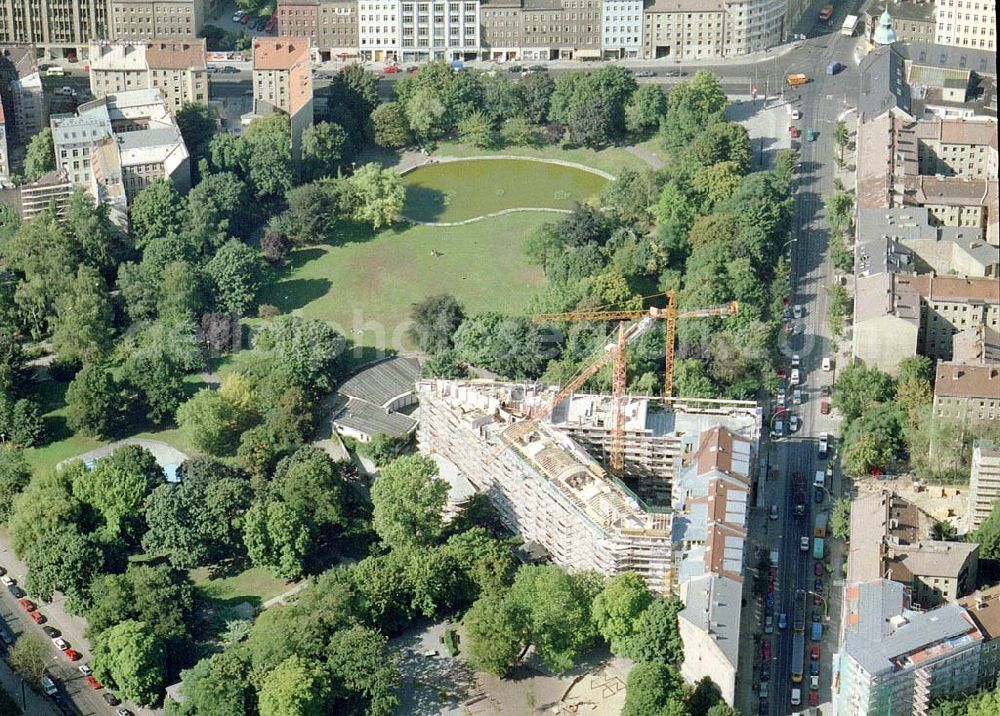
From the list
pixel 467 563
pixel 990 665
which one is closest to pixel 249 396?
pixel 467 563

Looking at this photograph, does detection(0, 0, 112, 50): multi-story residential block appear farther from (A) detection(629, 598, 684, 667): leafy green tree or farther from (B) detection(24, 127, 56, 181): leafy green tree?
(A) detection(629, 598, 684, 667): leafy green tree

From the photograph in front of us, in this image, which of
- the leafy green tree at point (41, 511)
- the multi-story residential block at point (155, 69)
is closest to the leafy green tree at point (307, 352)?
the leafy green tree at point (41, 511)

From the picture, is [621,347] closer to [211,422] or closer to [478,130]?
[211,422]

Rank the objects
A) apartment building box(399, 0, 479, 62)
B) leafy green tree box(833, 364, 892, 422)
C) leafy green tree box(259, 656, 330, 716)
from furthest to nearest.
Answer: apartment building box(399, 0, 479, 62)
leafy green tree box(833, 364, 892, 422)
leafy green tree box(259, 656, 330, 716)

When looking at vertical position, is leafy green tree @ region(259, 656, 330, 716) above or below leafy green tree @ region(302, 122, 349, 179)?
below

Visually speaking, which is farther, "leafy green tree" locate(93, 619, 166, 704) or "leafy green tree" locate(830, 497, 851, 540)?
"leafy green tree" locate(830, 497, 851, 540)

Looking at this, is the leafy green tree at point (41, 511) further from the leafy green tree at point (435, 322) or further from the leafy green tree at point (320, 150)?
the leafy green tree at point (320, 150)

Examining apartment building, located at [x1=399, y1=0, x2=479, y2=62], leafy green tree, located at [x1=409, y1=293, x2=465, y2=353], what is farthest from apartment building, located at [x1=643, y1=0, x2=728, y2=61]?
leafy green tree, located at [x1=409, y1=293, x2=465, y2=353]

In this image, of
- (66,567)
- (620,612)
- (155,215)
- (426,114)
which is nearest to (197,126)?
(155,215)
